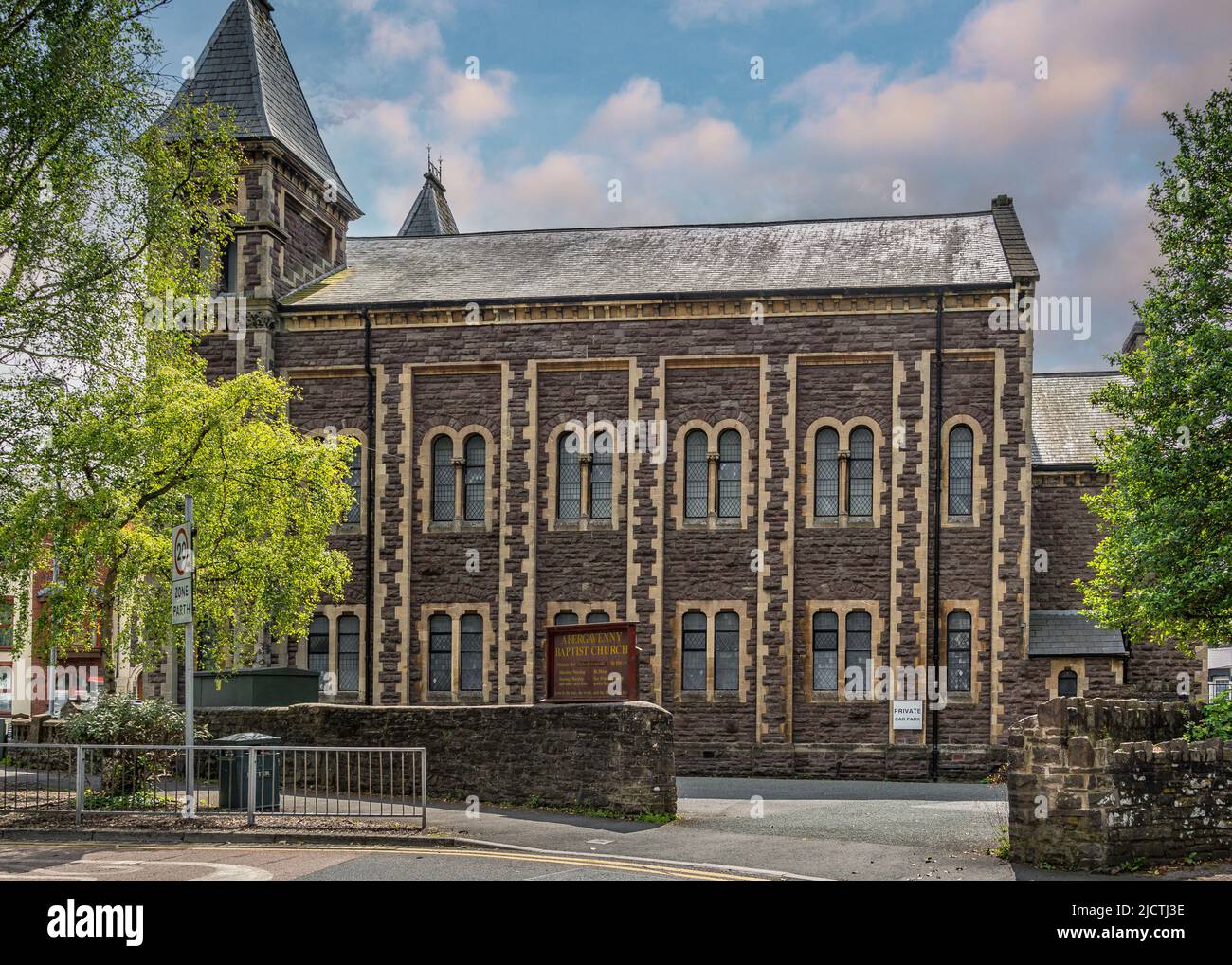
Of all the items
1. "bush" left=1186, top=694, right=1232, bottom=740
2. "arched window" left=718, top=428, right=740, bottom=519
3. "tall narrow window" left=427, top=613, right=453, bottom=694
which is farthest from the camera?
"tall narrow window" left=427, top=613, right=453, bottom=694

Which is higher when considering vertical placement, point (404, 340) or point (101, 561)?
point (404, 340)

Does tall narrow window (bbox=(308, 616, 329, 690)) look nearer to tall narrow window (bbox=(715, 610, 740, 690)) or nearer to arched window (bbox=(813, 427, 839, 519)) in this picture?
tall narrow window (bbox=(715, 610, 740, 690))

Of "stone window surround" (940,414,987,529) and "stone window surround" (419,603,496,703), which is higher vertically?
"stone window surround" (940,414,987,529)

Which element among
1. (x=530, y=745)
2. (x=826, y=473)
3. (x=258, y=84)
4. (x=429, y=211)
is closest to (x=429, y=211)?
(x=429, y=211)

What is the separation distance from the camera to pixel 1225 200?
21078 millimetres

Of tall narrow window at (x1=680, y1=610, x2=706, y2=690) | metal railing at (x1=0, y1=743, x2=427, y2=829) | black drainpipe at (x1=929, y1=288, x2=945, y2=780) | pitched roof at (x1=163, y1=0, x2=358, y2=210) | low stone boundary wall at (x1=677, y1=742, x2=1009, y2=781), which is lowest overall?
low stone boundary wall at (x1=677, y1=742, x2=1009, y2=781)

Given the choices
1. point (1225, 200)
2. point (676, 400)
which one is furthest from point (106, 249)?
point (1225, 200)

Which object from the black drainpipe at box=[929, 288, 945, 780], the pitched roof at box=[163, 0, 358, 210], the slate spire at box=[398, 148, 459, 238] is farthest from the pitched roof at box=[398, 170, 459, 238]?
the black drainpipe at box=[929, 288, 945, 780]

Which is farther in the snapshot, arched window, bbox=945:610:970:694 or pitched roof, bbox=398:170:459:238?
pitched roof, bbox=398:170:459:238

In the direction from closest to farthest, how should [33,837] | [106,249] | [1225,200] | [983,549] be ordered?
1. [33,837]
2. [106,249]
3. [1225,200]
4. [983,549]

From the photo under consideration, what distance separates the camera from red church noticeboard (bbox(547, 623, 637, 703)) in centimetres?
1856

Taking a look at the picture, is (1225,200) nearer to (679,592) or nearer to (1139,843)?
(1139,843)

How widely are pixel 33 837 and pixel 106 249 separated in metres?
8.82

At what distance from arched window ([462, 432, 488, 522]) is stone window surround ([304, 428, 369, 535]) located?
2438mm
